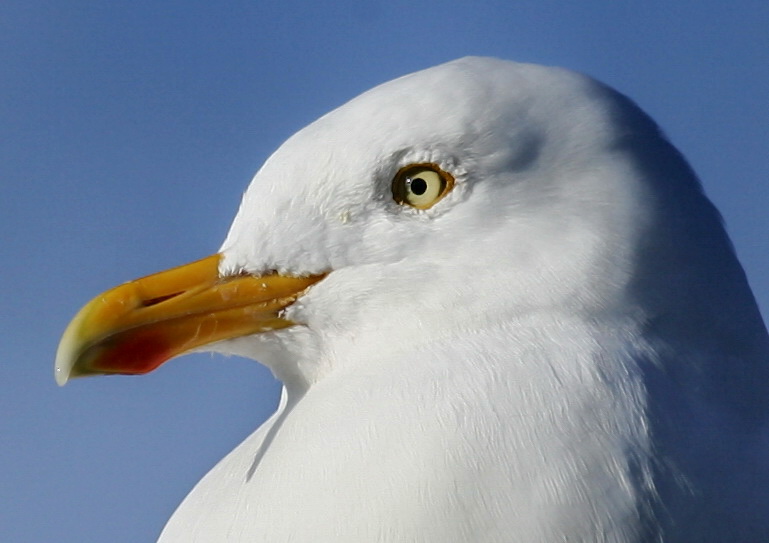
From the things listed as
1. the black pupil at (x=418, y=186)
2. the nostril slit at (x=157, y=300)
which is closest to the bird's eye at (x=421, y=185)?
the black pupil at (x=418, y=186)

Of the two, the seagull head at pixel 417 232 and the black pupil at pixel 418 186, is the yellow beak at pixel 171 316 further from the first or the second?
the black pupil at pixel 418 186

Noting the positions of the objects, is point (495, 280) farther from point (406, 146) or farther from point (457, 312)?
point (406, 146)

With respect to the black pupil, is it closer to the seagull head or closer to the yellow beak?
the seagull head

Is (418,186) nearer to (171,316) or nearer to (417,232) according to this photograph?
(417,232)

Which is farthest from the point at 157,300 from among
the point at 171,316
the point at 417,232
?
the point at 417,232

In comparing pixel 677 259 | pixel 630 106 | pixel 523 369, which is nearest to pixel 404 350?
pixel 523 369

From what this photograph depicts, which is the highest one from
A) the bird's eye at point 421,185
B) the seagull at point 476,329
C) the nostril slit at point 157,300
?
the bird's eye at point 421,185

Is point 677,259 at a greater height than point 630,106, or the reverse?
point 630,106
